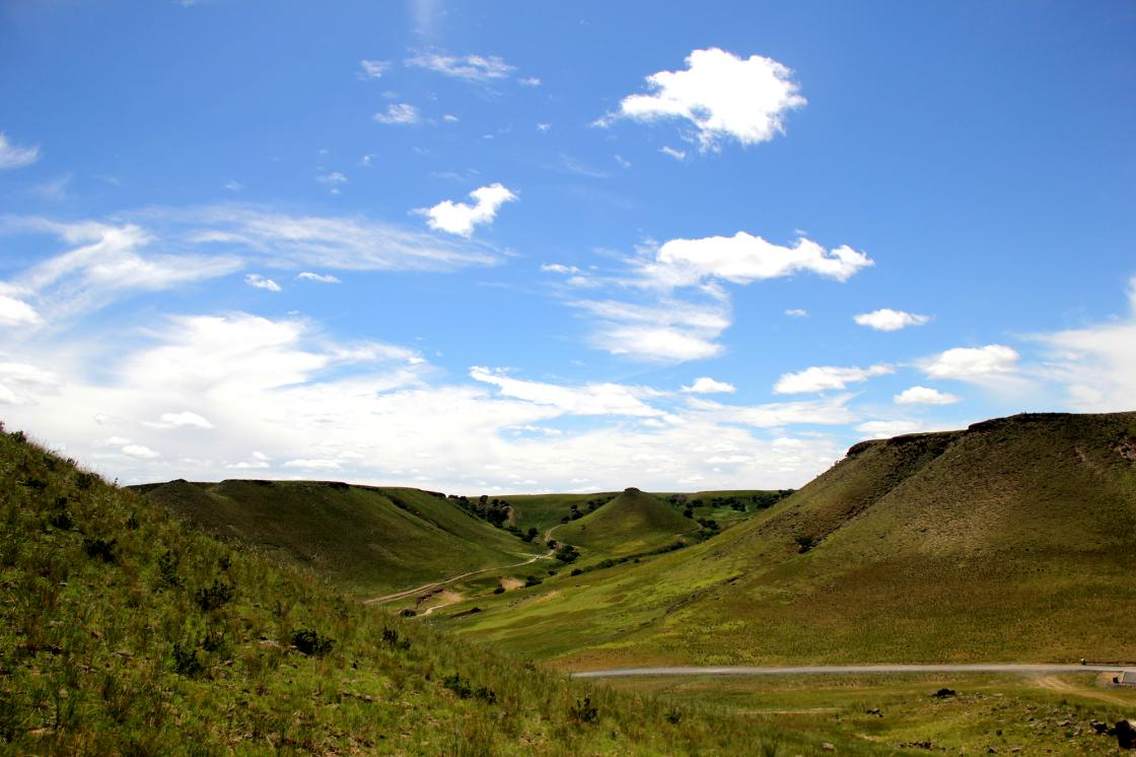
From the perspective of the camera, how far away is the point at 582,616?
297 feet

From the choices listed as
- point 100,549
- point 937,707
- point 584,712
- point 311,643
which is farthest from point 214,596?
point 937,707

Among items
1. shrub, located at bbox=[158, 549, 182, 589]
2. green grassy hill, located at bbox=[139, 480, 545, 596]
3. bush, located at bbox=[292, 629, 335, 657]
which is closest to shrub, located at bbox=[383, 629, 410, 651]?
bush, located at bbox=[292, 629, 335, 657]

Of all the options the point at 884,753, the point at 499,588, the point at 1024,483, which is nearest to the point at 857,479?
the point at 1024,483

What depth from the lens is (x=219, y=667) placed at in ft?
44.2

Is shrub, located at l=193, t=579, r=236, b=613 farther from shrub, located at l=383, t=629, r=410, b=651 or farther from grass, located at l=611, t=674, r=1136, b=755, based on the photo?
grass, located at l=611, t=674, r=1136, b=755

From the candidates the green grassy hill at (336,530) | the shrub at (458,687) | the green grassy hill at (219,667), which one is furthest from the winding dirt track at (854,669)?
the green grassy hill at (336,530)

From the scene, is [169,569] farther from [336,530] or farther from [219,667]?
[336,530]

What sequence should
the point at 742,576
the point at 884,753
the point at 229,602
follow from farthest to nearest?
the point at 742,576, the point at 884,753, the point at 229,602

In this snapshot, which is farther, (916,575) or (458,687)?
(916,575)

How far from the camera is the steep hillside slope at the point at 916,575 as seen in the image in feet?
188

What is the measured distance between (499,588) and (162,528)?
125286 millimetres

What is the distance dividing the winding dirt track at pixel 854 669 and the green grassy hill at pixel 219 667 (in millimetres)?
24224

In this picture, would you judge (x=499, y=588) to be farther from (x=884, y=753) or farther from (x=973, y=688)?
(x=884, y=753)

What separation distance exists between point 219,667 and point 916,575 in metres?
76.5
